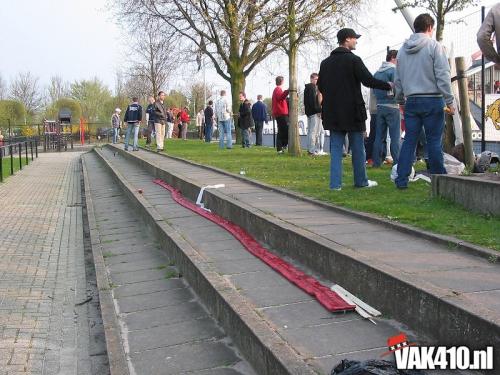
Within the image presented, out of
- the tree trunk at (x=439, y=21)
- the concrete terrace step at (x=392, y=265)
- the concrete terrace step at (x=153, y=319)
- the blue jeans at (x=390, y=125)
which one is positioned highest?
the tree trunk at (x=439, y=21)

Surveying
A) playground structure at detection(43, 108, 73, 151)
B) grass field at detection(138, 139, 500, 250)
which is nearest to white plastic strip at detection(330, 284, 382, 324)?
grass field at detection(138, 139, 500, 250)

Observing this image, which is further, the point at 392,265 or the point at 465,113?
the point at 465,113

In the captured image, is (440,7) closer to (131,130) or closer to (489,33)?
(489,33)

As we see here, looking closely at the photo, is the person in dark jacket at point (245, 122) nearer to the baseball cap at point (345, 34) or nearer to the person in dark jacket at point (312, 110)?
the person in dark jacket at point (312, 110)

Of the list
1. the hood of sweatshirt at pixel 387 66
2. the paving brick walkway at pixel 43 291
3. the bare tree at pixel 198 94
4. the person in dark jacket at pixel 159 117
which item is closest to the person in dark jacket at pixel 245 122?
the person in dark jacket at pixel 159 117

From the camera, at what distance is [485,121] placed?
417 inches

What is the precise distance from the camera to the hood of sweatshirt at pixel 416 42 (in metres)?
7.01

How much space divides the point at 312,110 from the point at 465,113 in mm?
6593

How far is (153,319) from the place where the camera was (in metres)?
4.95

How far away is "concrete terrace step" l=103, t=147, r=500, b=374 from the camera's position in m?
3.21

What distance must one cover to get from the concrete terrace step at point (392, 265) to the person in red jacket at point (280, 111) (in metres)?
9.06

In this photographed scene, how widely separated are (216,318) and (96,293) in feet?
7.03

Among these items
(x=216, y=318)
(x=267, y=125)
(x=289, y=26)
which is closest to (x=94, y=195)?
(x=289, y=26)

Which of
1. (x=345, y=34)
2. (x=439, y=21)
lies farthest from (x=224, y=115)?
(x=345, y=34)
